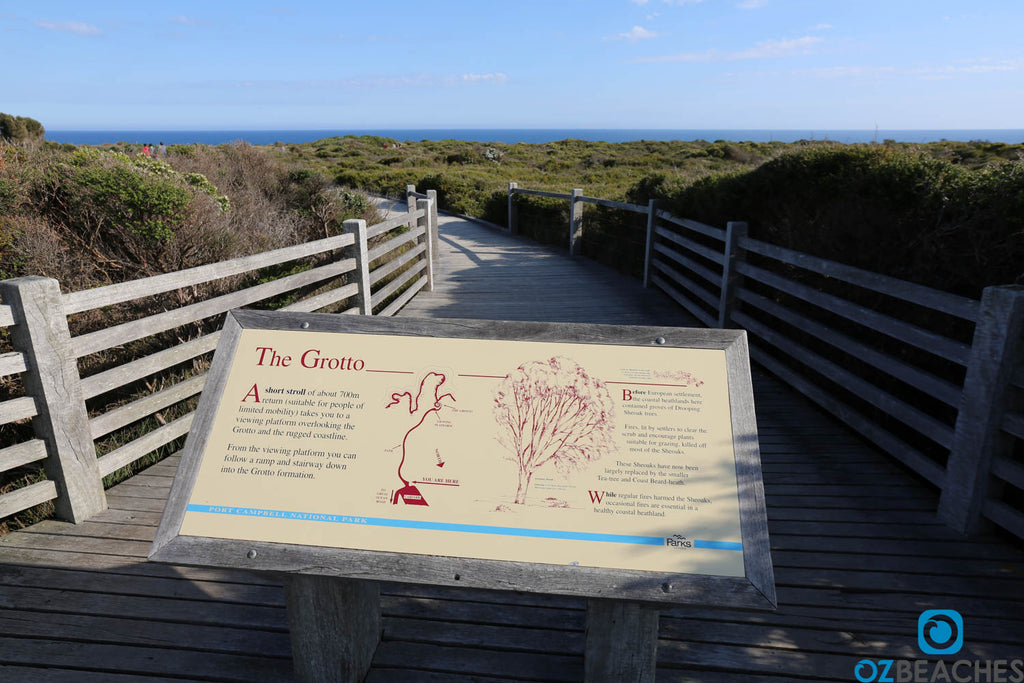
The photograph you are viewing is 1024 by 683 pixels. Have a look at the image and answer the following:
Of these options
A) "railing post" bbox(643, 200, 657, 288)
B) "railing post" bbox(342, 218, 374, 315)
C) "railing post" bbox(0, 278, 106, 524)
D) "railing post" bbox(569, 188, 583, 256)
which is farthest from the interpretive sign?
"railing post" bbox(569, 188, 583, 256)

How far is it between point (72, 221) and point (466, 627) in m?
7.86

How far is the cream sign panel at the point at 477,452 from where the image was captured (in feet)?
6.63

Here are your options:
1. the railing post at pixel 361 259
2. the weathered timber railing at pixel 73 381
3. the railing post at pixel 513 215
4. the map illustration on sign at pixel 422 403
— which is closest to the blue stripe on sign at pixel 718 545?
the map illustration on sign at pixel 422 403

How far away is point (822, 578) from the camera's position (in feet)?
10.4

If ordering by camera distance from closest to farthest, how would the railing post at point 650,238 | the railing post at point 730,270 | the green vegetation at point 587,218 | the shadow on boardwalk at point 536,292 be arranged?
the green vegetation at point 587,218
the railing post at point 730,270
the shadow on boardwalk at point 536,292
the railing post at point 650,238

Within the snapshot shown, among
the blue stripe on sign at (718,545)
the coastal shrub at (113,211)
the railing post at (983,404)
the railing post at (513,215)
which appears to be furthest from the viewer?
the railing post at (513,215)

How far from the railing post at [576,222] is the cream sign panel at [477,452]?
11302 mm

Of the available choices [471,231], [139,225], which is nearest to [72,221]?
[139,225]

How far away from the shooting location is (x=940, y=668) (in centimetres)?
260

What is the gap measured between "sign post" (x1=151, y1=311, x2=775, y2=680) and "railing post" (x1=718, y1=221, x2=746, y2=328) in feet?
15.7

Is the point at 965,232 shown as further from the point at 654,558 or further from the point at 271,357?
the point at 271,357

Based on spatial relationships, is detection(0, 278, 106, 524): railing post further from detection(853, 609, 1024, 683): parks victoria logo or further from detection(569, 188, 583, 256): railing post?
detection(569, 188, 583, 256): railing post

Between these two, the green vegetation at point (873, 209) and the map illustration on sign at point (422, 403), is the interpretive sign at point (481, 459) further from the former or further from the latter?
the green vegetation at point (873, 209)

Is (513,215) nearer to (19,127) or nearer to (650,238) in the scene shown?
(650,238)
